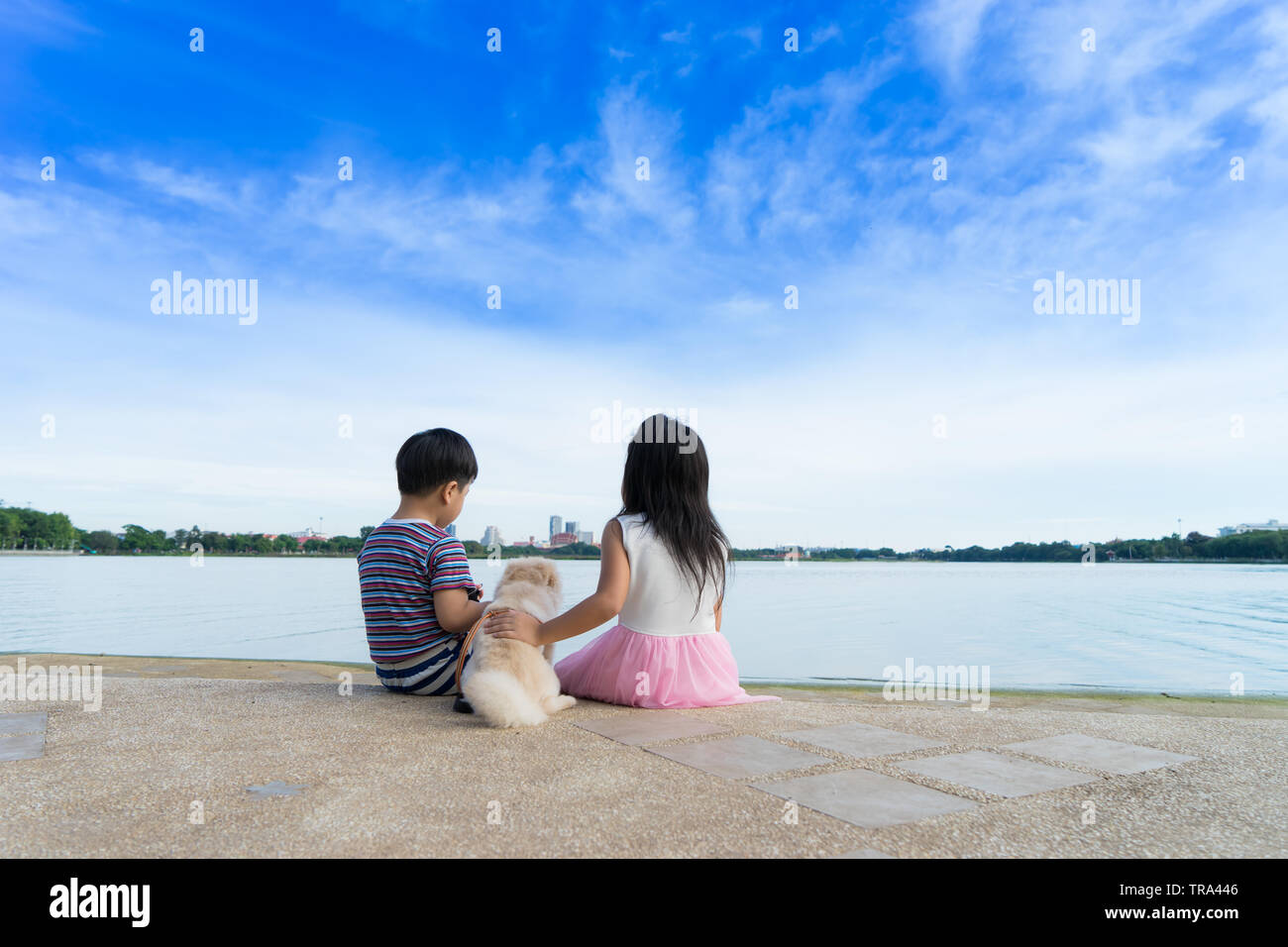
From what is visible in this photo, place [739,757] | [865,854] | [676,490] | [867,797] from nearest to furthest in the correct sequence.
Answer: [865,854]
[867,797]
[739,757]
[676,490]

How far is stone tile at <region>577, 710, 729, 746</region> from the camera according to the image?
3693 mm

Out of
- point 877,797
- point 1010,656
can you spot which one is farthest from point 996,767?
point 1010,656

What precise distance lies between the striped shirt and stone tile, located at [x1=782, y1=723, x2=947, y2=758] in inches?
82.2

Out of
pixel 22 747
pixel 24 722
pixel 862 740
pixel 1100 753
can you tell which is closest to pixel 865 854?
pixel 862 740

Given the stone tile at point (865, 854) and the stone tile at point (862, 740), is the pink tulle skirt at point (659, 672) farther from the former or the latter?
the stone tile at point (865, 854)

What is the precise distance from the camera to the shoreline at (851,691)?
5.08 meters

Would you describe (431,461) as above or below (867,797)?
above

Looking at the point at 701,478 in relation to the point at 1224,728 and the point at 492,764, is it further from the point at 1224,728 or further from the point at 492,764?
the point at 1224,728

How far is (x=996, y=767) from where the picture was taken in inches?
128

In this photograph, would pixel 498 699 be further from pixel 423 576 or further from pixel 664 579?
pixel 664 579

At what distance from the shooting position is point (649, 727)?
12.9 ft

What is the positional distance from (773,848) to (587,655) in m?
2.67

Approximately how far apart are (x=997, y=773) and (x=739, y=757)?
1.04 meters

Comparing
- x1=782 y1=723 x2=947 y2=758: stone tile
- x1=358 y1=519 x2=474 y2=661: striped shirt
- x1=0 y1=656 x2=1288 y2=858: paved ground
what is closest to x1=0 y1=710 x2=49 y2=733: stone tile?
x1=0 y1=656 x2=1288 y2=858: paved ground
